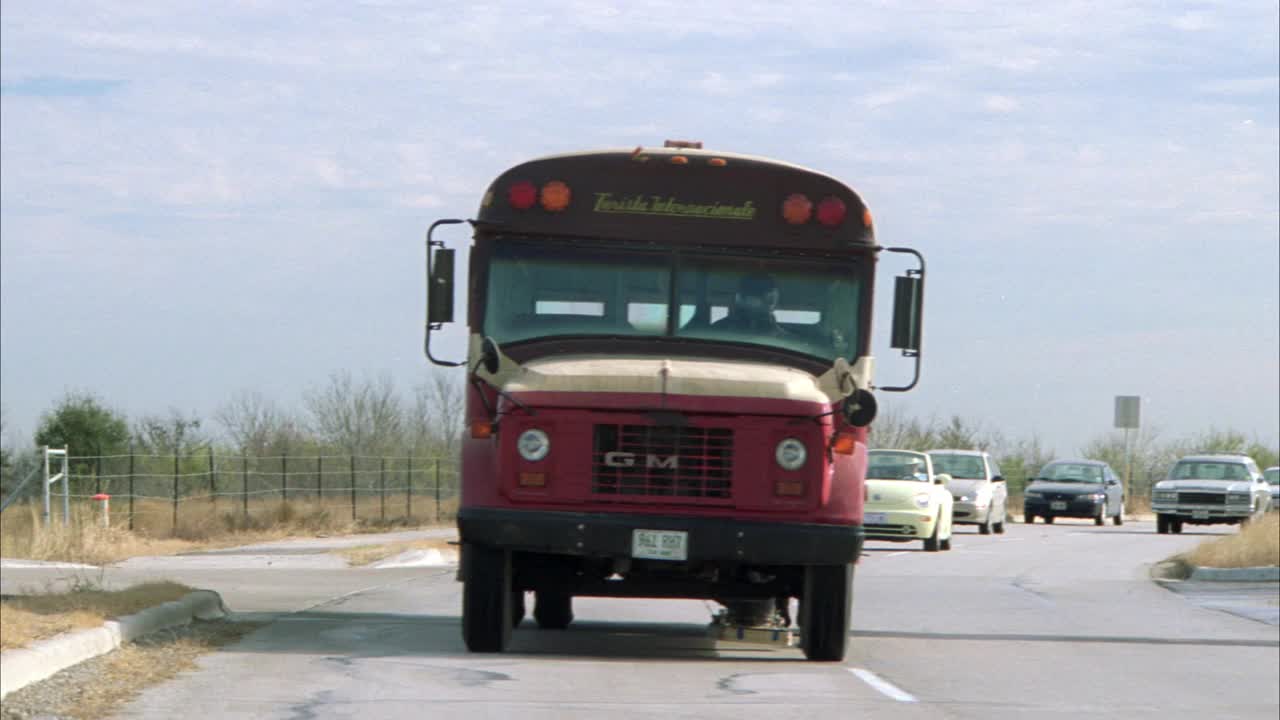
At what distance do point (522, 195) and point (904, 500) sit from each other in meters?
16.6

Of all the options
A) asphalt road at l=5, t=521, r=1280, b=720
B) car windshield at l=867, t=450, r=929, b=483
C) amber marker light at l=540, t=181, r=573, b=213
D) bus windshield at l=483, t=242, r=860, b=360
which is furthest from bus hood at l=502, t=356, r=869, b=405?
car windshield at l=867, t=450, r=929, b=483

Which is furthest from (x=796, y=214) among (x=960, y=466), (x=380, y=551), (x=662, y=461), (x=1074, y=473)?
(x=1074, y=473)

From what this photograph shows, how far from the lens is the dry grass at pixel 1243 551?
936 inches

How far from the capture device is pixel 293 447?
182ft

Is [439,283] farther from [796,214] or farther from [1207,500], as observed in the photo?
[1207,500]

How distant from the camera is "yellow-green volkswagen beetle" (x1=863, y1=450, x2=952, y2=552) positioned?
27.8 m

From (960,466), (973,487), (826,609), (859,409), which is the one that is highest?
(859,409)

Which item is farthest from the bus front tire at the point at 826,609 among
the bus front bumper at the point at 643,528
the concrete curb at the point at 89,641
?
the concrete curb at the point at 89,641

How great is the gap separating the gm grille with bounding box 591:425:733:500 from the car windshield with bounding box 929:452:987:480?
25073 mm

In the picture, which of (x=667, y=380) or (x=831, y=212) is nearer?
(x=667, y=380)

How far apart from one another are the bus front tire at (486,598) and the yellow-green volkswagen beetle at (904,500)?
15762 mm

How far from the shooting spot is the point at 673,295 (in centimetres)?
1227

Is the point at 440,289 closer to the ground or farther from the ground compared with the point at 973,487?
farther from the ground

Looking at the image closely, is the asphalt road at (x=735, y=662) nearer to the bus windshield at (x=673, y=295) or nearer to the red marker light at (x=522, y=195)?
the bus windshield at (x=673, y=295)
